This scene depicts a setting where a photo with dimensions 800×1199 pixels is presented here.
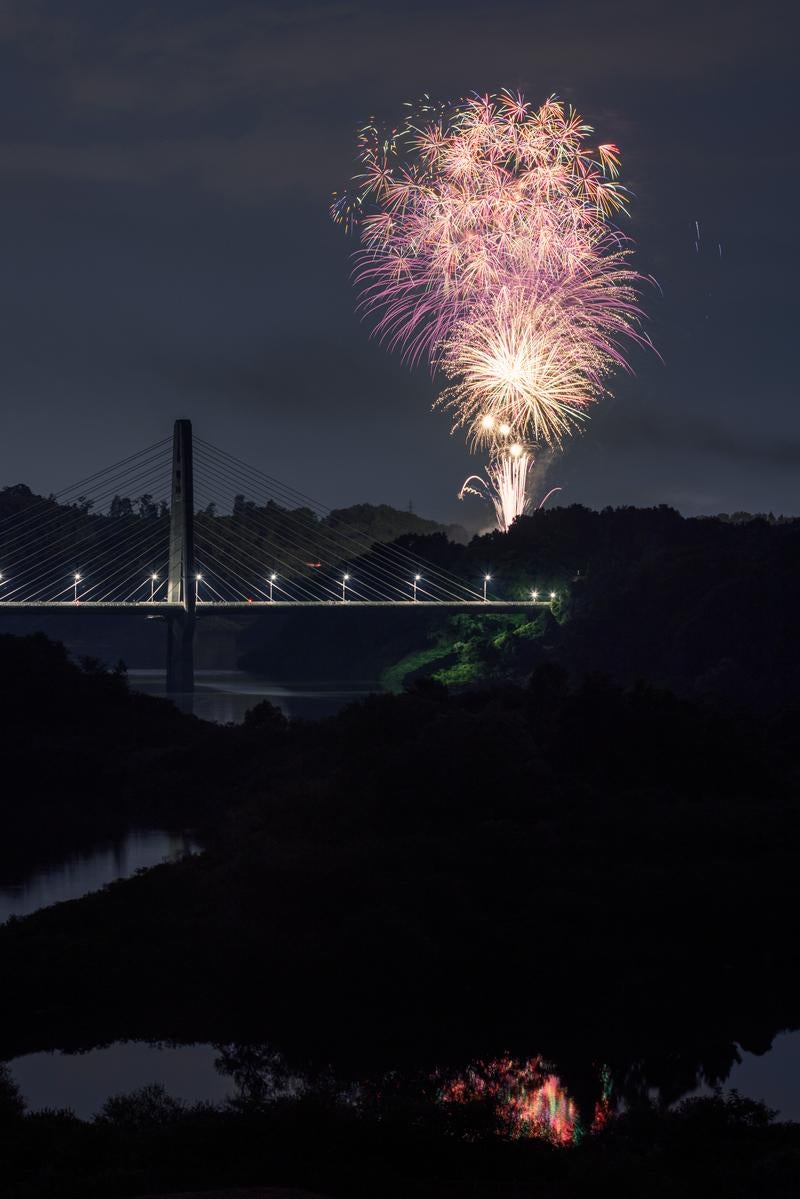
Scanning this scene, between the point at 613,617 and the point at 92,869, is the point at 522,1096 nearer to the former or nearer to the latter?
the point at 92,869

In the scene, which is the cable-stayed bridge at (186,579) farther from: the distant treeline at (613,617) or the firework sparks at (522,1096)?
the firework sparks at (522,1096)

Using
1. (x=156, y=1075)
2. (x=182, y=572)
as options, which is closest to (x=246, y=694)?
(x=182, y=572)

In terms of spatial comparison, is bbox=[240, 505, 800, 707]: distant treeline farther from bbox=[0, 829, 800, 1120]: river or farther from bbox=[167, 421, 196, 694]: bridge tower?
bbox=[0, 829, 800, 1120]: river

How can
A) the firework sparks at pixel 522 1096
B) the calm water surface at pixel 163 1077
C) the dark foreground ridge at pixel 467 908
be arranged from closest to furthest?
the firework sparks at pixel 522 1096
the calm water surface at pixel 163 1077
the dark foreground ridge at pixel 467 908

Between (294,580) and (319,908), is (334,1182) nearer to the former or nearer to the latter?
(319,908)

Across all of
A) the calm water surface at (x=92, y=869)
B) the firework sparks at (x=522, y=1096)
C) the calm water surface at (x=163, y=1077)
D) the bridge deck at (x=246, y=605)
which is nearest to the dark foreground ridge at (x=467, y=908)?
the calm water surface at (x=163, y=1077)

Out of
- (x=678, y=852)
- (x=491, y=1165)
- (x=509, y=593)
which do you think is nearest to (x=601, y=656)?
(x=509, y=593)
